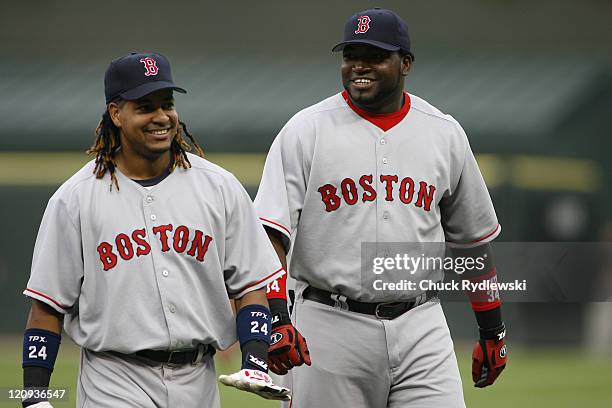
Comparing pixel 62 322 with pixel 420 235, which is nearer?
pixel 62 322

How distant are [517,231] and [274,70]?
260 inches

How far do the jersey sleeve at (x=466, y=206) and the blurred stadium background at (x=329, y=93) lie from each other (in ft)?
39.6

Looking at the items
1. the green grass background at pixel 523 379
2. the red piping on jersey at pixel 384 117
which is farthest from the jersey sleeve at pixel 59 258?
the green grass background at pixel 523 379

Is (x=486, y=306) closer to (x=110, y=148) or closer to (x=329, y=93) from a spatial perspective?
(x=110, y=148)

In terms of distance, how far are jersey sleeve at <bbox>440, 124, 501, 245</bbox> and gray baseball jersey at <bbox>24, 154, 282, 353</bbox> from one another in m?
1.26

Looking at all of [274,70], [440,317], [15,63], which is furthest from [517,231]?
[440,317]

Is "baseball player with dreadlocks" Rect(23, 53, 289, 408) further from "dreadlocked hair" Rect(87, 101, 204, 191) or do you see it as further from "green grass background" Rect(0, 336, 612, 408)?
"green grass background" Rect(0, 336, 612, 408)

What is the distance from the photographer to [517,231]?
20.5m

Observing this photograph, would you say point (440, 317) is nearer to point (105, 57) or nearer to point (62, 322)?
point (62, 322)

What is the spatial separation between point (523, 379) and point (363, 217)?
34.7 feet

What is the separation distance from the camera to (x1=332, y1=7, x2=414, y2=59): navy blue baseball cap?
502 cm

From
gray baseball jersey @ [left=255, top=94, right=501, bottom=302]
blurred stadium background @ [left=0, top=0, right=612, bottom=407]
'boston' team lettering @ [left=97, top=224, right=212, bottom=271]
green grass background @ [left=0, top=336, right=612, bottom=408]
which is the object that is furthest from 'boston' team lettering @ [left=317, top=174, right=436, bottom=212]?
blurred stadium background @ [left=0, top=0, right=612, bottom=407]

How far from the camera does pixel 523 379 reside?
15.1 metres

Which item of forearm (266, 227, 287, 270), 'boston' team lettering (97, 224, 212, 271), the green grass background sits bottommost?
the green grass background
